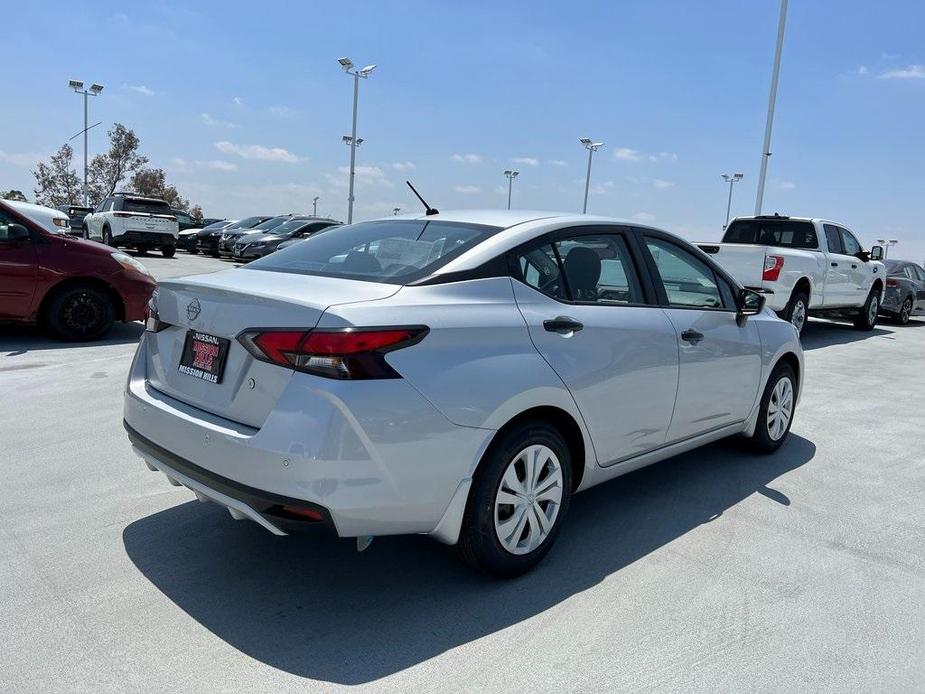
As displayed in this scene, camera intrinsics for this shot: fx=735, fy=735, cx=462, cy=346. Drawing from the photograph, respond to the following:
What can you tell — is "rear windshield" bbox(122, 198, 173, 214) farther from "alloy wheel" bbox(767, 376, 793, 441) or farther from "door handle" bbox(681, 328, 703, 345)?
"door handle" bbox(681, 328, 703, 345)

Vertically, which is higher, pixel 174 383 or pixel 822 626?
pixel 174 383

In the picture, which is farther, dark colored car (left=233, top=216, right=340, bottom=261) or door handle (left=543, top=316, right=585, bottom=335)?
dark colored car (left=233, top=216, right=340, bottom=261)

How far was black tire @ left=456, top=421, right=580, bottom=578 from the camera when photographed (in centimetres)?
306

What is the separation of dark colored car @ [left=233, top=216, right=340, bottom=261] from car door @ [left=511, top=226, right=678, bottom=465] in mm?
18769

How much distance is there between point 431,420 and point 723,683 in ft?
4.65

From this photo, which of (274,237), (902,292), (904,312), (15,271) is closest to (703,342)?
(15,271)

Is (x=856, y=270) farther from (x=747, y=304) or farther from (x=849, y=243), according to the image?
(x=747, y=304)

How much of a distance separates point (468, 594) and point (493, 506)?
0.44 m

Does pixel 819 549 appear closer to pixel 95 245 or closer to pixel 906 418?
pixel 906 418

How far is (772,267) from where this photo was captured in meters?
11.0

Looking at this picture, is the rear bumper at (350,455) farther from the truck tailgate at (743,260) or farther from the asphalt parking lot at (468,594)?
the truck tailgate at (743,260)

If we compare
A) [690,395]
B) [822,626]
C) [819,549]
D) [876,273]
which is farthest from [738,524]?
[876,273]

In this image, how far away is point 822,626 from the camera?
3.07m

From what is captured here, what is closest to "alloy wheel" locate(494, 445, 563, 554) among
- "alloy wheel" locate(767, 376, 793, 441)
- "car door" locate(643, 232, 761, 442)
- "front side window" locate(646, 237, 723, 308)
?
"car door" locate(643, 232, 761, 442)
